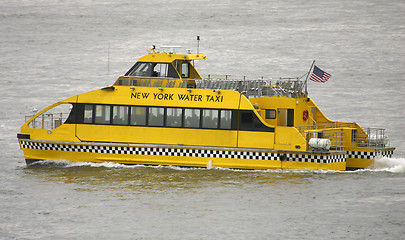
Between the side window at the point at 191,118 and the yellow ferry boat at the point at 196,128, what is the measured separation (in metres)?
0.03

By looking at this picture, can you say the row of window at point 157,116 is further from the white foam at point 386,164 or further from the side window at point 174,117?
the white foam at point 386,164

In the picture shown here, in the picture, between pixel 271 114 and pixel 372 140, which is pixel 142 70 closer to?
pixel 271 114

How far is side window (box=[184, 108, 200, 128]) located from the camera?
2597 cm

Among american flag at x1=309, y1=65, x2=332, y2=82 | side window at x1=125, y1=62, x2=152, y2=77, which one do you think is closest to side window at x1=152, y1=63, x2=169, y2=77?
side window at x1=125, y1=62, x2=152, y2=77

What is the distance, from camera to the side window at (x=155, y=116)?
26266mm

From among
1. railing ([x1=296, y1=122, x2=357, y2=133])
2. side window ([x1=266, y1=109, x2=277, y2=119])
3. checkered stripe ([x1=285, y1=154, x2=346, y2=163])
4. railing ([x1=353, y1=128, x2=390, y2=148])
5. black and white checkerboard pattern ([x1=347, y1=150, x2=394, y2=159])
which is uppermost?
side window ([x1=266, y1=109, x2=277, y2=119])

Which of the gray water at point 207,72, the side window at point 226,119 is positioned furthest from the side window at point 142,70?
the gray water at point 207,72

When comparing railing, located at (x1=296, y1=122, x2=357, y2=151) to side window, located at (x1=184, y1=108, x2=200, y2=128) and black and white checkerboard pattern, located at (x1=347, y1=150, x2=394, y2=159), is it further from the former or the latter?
side window, located at (x1=184, y1=108, x2=200, y2=128)

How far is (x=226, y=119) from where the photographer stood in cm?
2580

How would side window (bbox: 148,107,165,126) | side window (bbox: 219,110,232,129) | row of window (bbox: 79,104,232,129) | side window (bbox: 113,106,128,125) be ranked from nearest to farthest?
side window (bbox: 219,110,232,129), row of window (bbox: 79,104,232,129), side window (bbox: 148,107,165,126), side window (bbox: 113,106,128,125)

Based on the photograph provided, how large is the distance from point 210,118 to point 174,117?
4.10 ft

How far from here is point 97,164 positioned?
26484mm

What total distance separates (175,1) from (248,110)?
49236mm

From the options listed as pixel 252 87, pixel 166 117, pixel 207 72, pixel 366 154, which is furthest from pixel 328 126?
pixel 207 72
